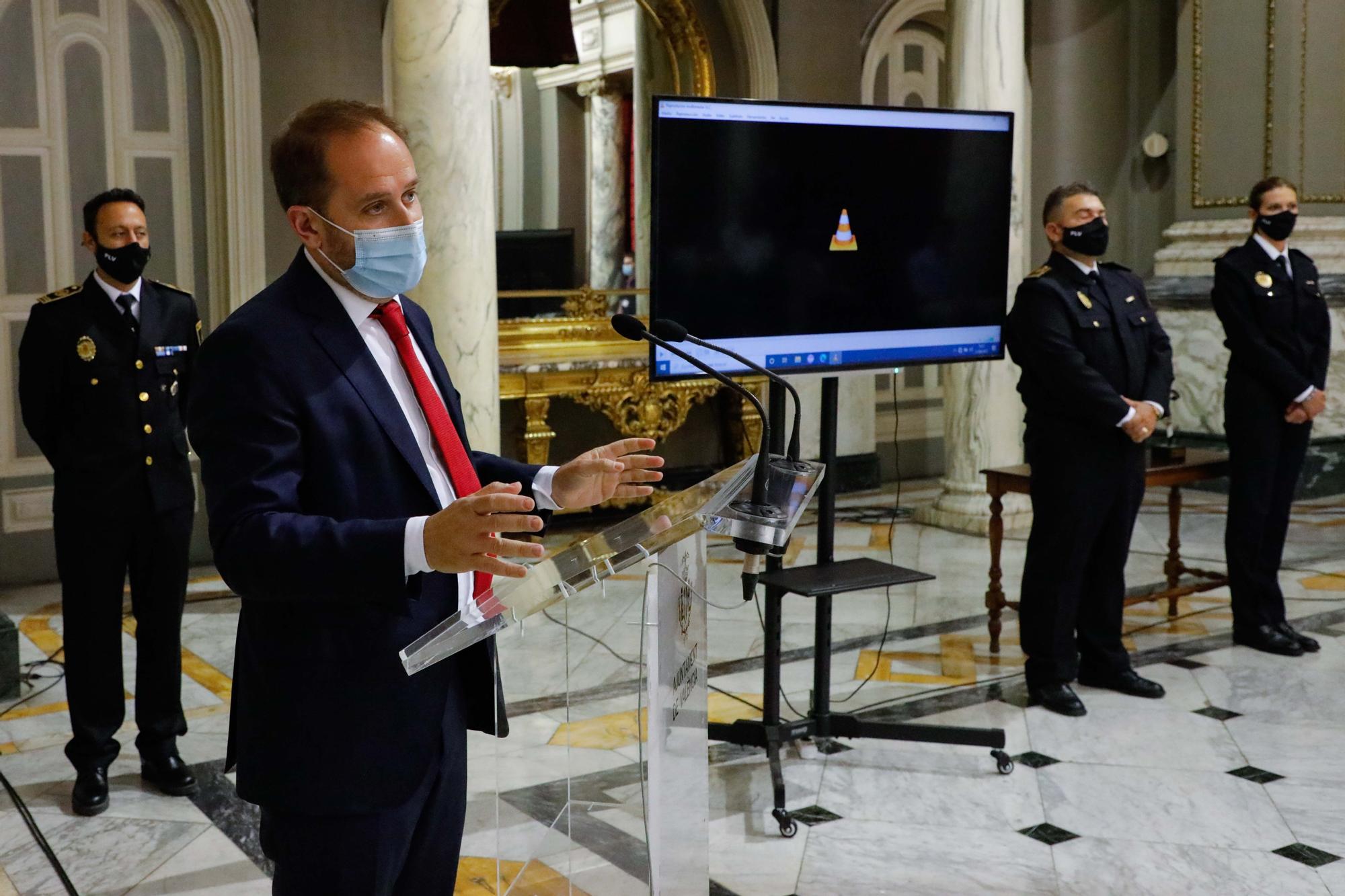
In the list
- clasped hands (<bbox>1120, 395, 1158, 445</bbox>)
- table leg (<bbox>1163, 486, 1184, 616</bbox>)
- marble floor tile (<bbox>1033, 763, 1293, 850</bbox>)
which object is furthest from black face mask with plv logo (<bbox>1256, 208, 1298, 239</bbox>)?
marble floor tile (<bbox>1033, 763, 1293, 850</bbox>)

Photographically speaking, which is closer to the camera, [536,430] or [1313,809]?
[1313,809]

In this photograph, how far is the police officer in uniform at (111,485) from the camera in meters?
3.76

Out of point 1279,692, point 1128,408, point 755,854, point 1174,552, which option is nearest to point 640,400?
point 1174,552

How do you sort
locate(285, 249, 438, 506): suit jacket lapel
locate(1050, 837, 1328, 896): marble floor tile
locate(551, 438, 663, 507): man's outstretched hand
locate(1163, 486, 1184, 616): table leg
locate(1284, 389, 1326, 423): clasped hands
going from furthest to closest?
locate(1163, 486, 1184, 616): table leg, locate(1284, 389, 1326, 423): clasped hands, locate(1050, 837, 1328, 896): marble floor tile, locate(551, 438, 663, 507): man's outstretched hand, locate(285, 249, 438, 506): suit jacket lapel

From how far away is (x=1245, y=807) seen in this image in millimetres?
3633

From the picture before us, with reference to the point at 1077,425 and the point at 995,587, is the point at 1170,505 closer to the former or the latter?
the point at 995,587

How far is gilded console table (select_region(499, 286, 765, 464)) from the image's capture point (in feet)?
24.1

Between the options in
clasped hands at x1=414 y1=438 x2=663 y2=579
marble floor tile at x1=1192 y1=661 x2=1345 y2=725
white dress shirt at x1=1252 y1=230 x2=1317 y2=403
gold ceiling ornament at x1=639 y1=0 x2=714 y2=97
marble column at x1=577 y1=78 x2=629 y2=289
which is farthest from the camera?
gold ceiling ornament at x1=639 y1=0 x2=714 y2=97

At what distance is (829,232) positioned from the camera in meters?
3.81

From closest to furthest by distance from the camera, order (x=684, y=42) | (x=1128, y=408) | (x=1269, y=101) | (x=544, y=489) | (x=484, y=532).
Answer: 1. (x=484, y=532)
2. (x=544, y=489)
3. (x=1128, y=408)
4. (x=684, y=42)
5. (x=1269, y=101)

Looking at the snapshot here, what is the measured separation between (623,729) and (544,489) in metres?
0.35

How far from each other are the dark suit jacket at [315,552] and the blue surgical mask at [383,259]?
0.05 m

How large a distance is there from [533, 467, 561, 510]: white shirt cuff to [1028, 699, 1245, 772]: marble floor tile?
100 inches

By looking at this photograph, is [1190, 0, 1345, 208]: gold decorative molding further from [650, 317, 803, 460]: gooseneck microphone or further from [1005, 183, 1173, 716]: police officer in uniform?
[650, 317, 803, 460]: gooseneck microphone
